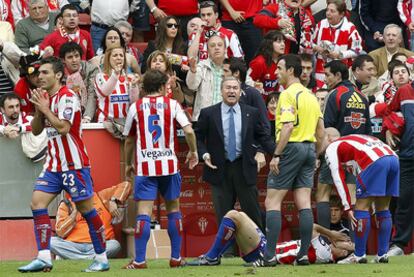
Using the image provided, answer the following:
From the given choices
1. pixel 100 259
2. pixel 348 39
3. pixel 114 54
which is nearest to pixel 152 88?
pixel 100 259

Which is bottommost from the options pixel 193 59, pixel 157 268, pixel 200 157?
pixel 157 268

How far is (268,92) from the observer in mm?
18891

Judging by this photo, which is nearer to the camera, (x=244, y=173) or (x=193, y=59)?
(x=244, y=173)

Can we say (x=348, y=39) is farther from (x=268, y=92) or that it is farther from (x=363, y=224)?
(x=363, y=224)

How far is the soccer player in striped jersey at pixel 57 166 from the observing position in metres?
13.8

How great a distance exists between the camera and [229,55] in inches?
752

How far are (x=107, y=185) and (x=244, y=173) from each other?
2.35 m

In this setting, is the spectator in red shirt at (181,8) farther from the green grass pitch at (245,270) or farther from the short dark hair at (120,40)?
the green grass pitch at (245,270)

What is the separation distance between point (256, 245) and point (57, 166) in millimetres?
2407

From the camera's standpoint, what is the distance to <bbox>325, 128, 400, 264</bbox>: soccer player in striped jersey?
47.5 ft

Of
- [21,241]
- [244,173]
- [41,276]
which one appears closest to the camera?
[41,276]

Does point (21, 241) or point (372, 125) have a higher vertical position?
point (372, 125)

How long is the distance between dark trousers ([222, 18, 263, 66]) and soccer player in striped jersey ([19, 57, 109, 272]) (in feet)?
21.5

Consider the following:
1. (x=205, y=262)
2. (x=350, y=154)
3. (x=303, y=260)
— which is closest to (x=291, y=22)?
(x=350, y=154)
